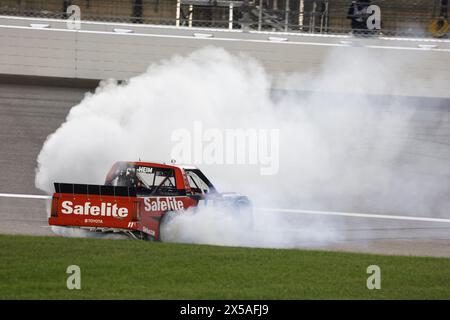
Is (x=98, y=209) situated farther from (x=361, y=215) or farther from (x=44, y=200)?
(x=361, y=215)

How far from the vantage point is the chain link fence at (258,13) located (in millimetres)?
21391

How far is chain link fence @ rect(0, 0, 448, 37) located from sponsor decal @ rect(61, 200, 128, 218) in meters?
8.75

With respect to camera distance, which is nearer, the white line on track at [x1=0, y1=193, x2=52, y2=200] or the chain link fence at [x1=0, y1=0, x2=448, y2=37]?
the white line on track at [x1=0, y1=193, x2=52, y2=200]

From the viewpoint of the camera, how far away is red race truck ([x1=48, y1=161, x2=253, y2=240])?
13539 mm

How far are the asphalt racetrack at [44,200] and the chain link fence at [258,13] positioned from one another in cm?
161

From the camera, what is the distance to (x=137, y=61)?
21.2 m

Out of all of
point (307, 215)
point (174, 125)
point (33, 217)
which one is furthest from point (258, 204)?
point (33, 217)

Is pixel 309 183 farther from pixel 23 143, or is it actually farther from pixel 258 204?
pixel 23 143

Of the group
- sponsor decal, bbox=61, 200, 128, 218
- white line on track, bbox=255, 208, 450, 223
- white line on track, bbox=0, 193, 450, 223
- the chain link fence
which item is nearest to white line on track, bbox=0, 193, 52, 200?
white line on track, bbox=0, 193, 450, 223

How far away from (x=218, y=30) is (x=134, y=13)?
1906 millimetres

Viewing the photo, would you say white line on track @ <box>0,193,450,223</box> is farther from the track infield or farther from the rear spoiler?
the rear spoiler

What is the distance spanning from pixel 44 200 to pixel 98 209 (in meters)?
4.17
